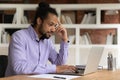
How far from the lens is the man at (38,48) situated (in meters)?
2.17

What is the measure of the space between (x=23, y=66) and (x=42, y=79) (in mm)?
327

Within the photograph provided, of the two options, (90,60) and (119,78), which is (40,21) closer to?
(90,60)

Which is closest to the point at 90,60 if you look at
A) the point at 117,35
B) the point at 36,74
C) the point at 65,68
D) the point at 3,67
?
the point at 65,68

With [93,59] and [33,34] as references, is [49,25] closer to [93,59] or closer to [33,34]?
[33,34]

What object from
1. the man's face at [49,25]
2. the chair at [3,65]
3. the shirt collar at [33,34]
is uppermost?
the man's face at [49,25]

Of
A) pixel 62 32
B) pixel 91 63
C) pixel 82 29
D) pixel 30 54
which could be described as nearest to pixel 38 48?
pixel 30 54

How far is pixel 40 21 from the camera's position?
8.21 ft

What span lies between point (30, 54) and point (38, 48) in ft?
0.36

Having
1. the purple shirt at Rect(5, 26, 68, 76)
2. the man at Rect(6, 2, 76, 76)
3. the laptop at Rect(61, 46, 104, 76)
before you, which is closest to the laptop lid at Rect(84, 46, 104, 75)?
the laptop at Rect(61, 46, 104, 76)

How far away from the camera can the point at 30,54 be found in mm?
2436

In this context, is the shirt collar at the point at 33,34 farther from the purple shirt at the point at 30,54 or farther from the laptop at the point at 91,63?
the laptop at the point at 91,63

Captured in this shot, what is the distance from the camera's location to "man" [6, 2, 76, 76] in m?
2.17

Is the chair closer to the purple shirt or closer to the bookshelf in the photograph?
the purple shirt

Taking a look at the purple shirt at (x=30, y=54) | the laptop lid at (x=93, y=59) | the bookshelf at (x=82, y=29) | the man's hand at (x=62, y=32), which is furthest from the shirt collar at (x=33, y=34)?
the bookshelf at (x=82, y=29)
